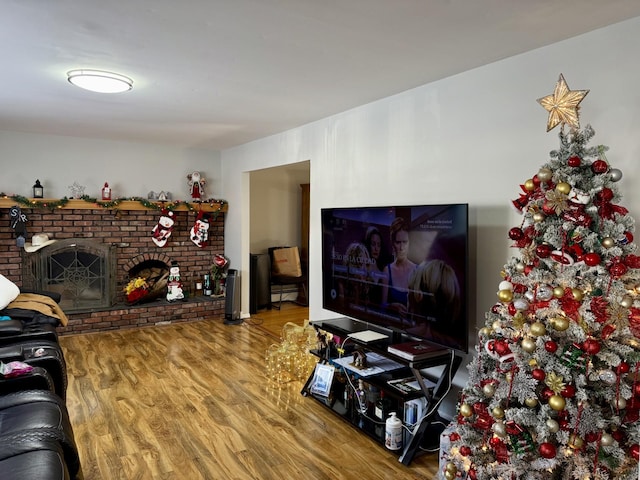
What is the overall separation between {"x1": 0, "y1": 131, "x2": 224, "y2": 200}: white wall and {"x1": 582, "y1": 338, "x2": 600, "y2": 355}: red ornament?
536 cm

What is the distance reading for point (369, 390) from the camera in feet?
10.2

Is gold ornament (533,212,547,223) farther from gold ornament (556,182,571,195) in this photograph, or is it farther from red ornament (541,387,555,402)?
red ornament (541,387,555,402)

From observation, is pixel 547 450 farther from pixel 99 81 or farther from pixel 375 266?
pixel 99 81

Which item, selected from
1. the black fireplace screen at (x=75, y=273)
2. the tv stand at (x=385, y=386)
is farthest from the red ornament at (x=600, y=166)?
the black fireplace screen at (x=75, y=273)

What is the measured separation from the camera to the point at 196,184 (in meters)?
6.14

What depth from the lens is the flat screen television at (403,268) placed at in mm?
2584

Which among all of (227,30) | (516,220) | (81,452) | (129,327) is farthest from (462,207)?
(129,327)

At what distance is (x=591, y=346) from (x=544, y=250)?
0.42 metres

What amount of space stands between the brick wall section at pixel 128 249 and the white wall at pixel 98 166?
28 centimetres

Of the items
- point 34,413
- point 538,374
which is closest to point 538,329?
point 538,374

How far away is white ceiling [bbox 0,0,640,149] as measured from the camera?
199cm

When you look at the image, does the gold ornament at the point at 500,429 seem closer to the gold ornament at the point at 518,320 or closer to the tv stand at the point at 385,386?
the gold ornament at the point at 518,320

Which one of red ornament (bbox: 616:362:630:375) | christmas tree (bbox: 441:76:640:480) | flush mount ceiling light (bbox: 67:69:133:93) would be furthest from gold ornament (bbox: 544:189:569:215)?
flush mount ceiling light (bbox: 67:69:133:93)

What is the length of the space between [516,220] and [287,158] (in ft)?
9.08
